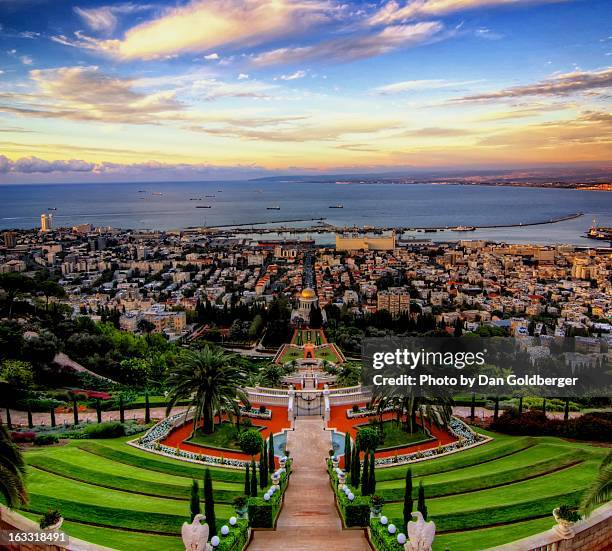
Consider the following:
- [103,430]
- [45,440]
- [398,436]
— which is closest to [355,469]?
[398,436]

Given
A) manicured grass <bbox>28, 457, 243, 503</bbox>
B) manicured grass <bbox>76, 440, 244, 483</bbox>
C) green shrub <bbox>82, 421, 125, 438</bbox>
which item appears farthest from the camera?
green shrub <bbox>82, 421, 125, 438</bbox>

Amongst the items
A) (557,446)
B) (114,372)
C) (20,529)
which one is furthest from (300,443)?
(114,372)

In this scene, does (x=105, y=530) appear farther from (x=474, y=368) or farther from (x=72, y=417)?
(x=474, y=368)

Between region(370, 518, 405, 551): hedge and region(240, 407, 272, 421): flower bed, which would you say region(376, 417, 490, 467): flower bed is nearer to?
region(370, 518, 405, 551): hedge

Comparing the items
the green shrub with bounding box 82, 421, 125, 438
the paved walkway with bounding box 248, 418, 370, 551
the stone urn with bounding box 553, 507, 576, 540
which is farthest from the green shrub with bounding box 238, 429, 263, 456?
the stone urn with bounding box 553, 507, 576, 540

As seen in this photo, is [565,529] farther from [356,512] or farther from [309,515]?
[309,515]

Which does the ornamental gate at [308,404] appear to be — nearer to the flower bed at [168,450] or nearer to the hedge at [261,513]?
the flower bed at [168,450]

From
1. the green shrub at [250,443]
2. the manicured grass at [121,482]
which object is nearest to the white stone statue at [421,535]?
the manicured grass at [121,482]
